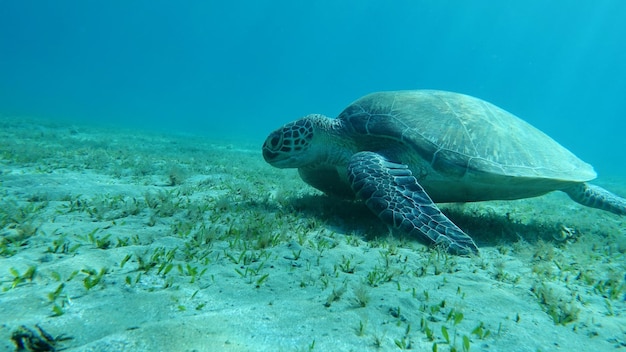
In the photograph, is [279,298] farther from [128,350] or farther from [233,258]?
[128,350]

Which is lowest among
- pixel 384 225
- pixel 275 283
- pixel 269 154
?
pixel 275 283

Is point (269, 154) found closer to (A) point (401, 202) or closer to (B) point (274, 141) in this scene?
(B) point (274, 141)

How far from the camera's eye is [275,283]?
216cm

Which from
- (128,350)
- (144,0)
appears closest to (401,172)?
(128,350)

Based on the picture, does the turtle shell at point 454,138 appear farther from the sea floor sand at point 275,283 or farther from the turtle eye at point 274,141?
the turtle eye at point 274,141

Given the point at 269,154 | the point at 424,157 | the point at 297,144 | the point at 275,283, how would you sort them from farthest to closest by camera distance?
the point at 269,154
the point at 297,144
the point at 424,157
the point at 275,283

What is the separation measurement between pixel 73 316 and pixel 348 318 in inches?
56.2

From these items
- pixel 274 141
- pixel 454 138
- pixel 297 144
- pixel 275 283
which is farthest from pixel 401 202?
pixel 274 141

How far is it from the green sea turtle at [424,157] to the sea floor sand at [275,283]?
1.56ft

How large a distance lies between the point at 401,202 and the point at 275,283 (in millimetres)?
1769

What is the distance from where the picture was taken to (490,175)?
12.8 feet

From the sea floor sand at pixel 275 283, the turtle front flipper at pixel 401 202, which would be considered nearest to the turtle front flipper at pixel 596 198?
the sea floor sand at pixel 275 283

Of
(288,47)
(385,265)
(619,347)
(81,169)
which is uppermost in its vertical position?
(288,47)

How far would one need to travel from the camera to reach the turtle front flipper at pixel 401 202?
3098 mm
